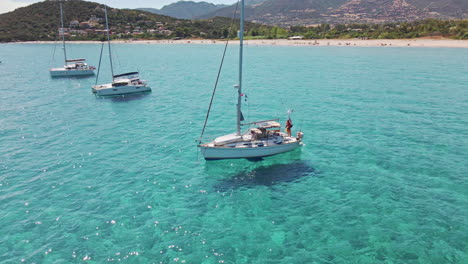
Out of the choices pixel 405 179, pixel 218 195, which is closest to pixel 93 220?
pixel 218 195

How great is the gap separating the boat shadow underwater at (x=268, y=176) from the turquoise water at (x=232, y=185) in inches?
3.9

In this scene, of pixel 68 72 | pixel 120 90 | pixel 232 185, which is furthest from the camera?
pixel 68 72

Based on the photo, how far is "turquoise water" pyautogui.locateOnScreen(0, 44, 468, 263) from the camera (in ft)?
63.9

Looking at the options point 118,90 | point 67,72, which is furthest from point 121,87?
point 67,72

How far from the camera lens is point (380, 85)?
65875mm

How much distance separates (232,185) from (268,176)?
12.2 ft

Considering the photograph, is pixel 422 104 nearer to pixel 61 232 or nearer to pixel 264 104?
pixel 264 104

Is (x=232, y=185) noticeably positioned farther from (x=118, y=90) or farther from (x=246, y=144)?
(x=118, y=90)

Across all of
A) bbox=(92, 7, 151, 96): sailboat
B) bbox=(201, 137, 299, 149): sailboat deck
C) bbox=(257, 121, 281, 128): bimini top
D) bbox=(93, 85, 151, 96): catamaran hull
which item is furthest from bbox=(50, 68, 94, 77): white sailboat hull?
bbox=(257, 121, 281, 128): bimini top

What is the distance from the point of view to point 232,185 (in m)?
27.2

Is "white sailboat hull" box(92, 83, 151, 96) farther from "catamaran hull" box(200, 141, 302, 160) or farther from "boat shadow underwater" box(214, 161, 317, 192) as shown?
"boat shadow underwater" box(214, 161, 317, 192)

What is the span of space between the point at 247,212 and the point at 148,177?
34.7 feet

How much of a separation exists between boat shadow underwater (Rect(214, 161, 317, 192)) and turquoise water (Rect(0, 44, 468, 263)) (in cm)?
10

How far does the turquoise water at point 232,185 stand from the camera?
1948 cm
